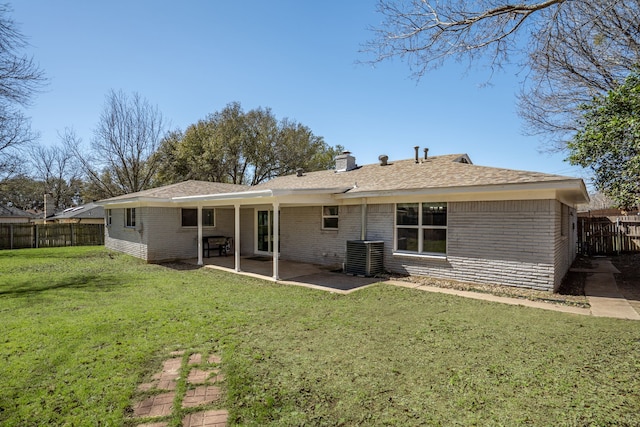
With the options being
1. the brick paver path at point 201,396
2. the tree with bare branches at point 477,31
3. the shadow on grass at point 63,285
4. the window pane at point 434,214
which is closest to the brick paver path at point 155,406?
the brick paver path at point 201,396

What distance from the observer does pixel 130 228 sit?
14156 millimetres

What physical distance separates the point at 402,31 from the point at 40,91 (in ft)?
31.3

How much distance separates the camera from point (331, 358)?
13.1 feet

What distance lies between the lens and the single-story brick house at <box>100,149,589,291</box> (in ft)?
24.4

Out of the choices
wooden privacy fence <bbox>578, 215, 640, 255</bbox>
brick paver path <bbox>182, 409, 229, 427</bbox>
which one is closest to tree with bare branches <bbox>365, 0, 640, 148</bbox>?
brick paver path <bbox>182, 409, 229, 427</bbox>

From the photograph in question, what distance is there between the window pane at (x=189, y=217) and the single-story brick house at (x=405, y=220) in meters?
0.04

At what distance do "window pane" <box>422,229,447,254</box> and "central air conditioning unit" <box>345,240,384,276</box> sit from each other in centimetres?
130

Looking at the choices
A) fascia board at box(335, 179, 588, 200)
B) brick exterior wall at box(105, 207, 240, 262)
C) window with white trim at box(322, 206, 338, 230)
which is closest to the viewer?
fascia board at box(335, 179, 588, 200)

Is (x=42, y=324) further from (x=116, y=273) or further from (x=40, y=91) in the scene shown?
(x=40, y=91)

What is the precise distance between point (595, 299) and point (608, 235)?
36.6 ft

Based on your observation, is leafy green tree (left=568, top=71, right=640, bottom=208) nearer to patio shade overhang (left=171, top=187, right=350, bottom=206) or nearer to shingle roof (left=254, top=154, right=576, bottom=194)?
shingle roof (left=254, top=154, right=576, bottom=194)

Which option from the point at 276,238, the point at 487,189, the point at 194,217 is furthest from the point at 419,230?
the point at 194,217

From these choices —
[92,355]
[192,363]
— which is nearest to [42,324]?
[92,355]

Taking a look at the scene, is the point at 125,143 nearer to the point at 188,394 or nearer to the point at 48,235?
the point at 48,235
